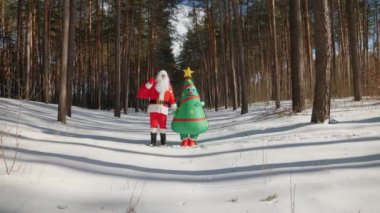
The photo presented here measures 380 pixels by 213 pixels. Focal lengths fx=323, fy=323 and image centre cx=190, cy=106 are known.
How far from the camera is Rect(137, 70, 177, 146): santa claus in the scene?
6797 mm

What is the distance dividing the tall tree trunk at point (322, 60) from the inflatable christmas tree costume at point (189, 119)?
8.03 feet

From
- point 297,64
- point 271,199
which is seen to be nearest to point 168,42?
point 297,64

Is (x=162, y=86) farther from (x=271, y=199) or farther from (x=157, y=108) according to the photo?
(x=271, y=199)

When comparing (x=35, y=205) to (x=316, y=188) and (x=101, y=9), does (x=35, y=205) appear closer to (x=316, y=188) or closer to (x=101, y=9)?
(x=316, y=188)

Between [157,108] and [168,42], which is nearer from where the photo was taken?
[157,108]

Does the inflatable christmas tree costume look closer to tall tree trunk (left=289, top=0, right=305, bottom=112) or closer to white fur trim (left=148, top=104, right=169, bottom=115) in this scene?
white fur trim (left=148, top=104, right=169, bottom=115)

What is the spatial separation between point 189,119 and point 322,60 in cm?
303

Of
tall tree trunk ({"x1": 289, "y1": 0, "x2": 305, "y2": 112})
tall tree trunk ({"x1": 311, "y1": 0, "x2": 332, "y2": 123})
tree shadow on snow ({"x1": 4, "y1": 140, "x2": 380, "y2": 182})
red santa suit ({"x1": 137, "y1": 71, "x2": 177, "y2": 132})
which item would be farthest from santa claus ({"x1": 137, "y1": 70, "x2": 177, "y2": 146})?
tall tree trunk ({"x1": 289, "y1": 0, "x2": 305, "y2": 112})

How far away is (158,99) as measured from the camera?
691cm

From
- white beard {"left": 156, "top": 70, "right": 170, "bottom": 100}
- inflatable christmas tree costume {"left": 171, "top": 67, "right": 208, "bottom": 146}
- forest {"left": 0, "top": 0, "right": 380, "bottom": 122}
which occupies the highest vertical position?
forest {"left": 0, "top": 0, "right": 380, "bottom": 122}

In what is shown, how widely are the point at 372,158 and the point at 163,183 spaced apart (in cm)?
243

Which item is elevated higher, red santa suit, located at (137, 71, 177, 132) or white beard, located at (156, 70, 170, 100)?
white beard, located at (156, 70, 170, 100)

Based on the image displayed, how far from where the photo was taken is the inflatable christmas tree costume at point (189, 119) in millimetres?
6656

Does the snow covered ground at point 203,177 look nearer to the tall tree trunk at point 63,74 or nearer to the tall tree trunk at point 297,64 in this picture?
the tall tree trunk at point 297,64
